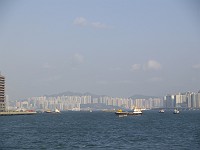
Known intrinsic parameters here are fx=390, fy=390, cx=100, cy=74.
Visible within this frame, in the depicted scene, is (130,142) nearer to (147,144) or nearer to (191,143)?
(147,144)

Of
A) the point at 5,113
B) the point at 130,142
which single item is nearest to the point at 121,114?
the point at 5,113

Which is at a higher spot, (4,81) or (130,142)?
(4,81)

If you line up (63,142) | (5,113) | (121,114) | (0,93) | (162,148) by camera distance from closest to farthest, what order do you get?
(162,148) → (63,142) → (121,114) → (5,113) → (0,93)

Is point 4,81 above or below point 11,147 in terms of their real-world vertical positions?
above

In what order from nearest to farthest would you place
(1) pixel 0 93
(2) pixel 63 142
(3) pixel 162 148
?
(3) pixel 162 148
(2) pixel 63 142
(1) pixel 0 93

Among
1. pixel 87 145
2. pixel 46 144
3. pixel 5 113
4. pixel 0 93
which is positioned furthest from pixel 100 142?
pixel 0 93

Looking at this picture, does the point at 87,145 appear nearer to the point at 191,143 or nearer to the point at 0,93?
the point at 191,143

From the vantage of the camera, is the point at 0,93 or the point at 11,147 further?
the point at 0,93

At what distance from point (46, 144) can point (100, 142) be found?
6.26m

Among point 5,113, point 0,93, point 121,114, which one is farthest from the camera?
point 0,93

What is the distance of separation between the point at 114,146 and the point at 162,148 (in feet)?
16.9

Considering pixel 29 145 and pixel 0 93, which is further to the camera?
pixel 0 93

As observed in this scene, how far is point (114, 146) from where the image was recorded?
134ft

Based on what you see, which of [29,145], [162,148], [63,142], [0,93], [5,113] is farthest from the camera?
[0,93]
